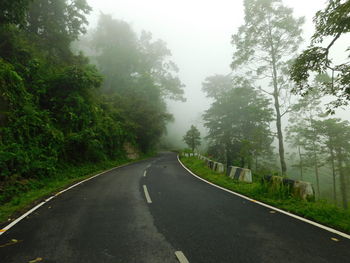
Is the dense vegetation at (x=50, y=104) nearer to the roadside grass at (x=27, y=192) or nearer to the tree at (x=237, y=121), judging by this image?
the roadside grass at (x=27, y=192)

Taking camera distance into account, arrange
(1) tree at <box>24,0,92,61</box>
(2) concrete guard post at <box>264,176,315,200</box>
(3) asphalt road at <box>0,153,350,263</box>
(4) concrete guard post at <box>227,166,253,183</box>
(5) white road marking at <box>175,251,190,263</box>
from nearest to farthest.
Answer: (5) white road marking at <box>175,251,190,263</box> → (3) asphalt road at <box>0,153,350,263</box> → (2) concrete guard post at <box>264,176,315,200</box> → (4) concrete guard post at <box>227,166,253,183</box> → (1) tree at <box>24,0,92,61</box>

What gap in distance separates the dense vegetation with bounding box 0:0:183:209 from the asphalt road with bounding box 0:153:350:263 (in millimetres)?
4583

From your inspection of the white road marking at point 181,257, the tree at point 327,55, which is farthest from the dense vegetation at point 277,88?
the white road marking at point 181,257

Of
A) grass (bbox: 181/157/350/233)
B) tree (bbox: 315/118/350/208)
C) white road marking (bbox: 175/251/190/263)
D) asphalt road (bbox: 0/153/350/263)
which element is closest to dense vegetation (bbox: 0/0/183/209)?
asphalt road (bbox: 0/153/350/263)

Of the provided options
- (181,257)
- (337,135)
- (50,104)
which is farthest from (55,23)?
(337,135)

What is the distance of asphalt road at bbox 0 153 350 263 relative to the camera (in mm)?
3043

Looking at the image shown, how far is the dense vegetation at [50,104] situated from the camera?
9.16 metres

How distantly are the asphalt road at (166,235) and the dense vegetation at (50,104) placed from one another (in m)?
4.58

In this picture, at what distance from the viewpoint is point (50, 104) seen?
548 inches

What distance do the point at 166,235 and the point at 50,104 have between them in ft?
47.2

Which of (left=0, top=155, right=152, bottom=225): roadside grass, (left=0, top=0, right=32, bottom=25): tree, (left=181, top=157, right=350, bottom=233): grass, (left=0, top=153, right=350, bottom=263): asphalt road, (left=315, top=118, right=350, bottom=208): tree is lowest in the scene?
(left=0, top=155, right=152, bottom=225): roadside grass

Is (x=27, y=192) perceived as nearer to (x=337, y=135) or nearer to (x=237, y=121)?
(x=237, y=121)

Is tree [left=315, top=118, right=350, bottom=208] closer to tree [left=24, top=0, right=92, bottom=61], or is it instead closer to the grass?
the grass

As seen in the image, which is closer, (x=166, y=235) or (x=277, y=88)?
(x=166, y=235)
